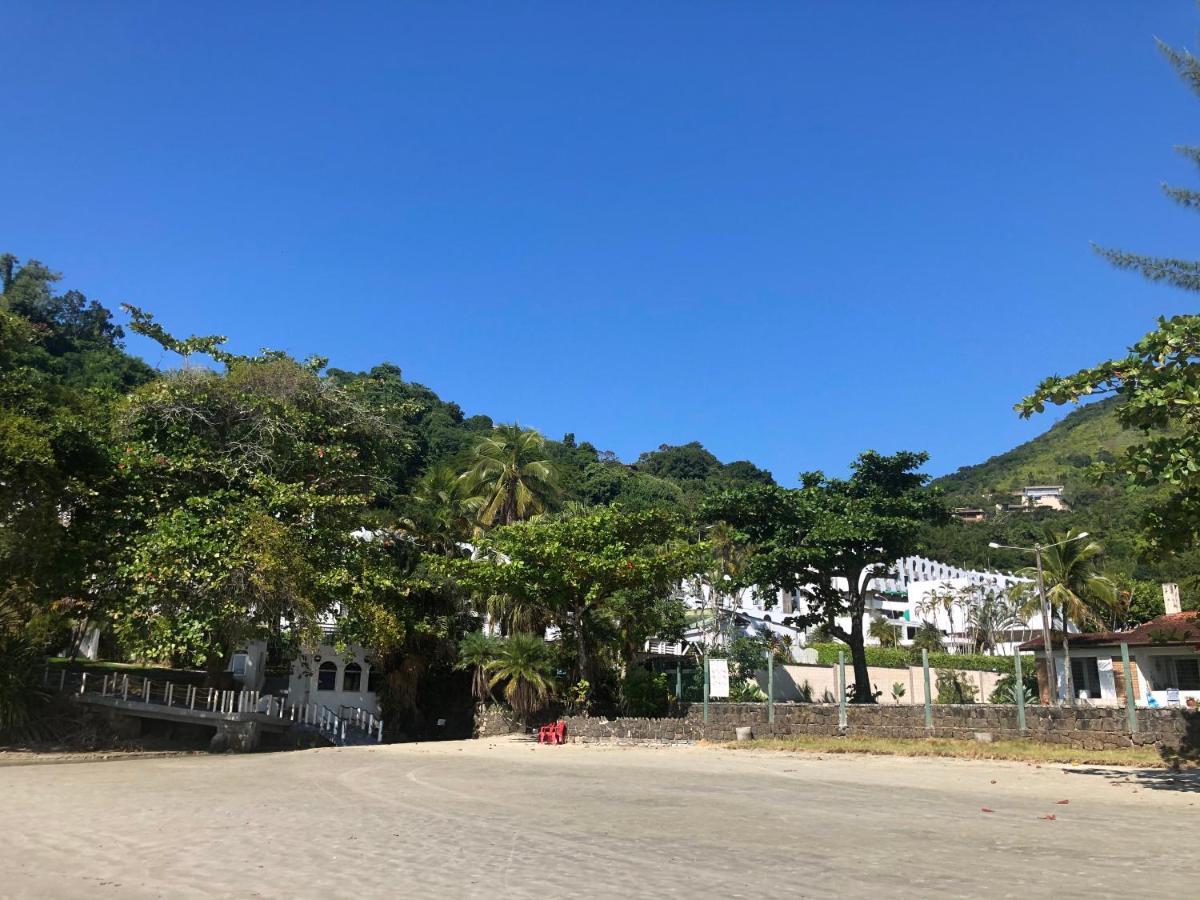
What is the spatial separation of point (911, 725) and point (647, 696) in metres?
7.94

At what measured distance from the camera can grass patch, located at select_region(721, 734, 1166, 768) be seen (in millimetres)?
17594

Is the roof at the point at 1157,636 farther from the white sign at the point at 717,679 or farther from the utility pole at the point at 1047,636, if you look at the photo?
the white sign at the point at 717,679

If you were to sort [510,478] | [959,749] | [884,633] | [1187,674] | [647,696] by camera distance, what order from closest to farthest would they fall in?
[959,749]
[647,696]
[1187,674]
[510,478]
[884,633]

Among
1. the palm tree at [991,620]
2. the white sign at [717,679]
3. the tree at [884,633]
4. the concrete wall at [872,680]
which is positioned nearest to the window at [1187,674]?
the concrete wall at [872,680]

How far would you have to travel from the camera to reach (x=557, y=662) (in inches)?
1057

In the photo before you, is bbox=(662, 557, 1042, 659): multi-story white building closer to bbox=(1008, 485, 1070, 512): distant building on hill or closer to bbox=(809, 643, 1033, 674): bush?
bbox=(809, 643, 1033, 674): bush

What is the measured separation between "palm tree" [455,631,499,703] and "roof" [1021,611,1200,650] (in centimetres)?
2177

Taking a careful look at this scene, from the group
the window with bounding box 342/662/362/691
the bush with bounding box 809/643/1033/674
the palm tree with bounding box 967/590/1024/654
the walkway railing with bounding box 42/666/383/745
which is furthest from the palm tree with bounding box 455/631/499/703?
the palm tree with bounding box 967/590/1024/654

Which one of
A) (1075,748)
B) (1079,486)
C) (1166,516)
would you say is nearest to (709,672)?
(1075,748)

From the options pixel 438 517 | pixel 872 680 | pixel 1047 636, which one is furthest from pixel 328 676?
pixel 872 680

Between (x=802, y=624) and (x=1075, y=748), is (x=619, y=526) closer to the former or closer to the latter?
(x=802, y=624)

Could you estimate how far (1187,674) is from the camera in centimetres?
3134

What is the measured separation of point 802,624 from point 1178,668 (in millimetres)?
14315

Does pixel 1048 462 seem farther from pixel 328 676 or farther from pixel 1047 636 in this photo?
pixel 328 676
